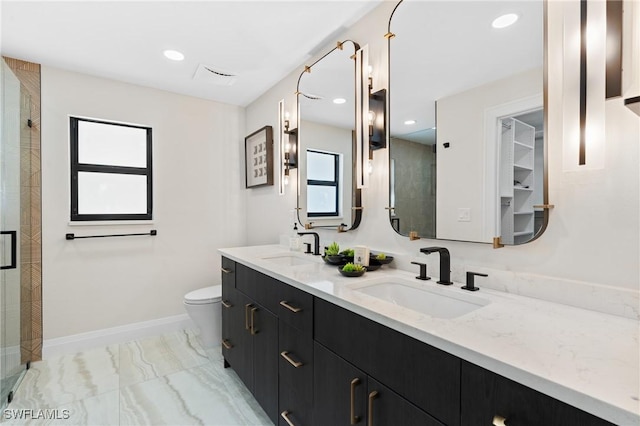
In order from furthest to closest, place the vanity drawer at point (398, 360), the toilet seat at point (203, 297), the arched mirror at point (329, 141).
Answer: the toilet seat at point (203, 297), the arched mirror at point (329, 141), the vanity drawer at point (398, 360)

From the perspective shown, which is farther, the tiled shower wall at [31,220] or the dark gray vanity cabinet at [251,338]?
the tiled shower wall at [31,220]

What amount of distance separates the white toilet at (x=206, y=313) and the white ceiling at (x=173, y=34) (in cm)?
196

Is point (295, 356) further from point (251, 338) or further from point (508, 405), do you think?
point (508, 405)

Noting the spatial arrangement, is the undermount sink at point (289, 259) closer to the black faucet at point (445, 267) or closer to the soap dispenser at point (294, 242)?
the soap dispenser at point (294, 242)

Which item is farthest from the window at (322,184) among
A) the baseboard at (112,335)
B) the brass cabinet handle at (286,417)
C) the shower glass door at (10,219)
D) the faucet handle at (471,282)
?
the shower glass door at (10,219)

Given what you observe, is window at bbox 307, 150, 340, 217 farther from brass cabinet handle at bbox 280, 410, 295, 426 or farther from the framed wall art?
brass cabinet handle at bbox 280, 410, 295, 426

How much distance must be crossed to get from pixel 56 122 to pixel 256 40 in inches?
74.9

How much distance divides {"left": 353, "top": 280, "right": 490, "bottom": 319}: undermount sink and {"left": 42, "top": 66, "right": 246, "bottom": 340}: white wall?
244 centimetres

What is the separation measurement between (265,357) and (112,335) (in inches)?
78.2

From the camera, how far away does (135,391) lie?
2.12 metres

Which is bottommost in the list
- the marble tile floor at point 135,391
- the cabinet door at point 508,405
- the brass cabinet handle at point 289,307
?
the marble tile floor at point 135,391

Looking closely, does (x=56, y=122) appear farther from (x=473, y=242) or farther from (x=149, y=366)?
(x=473, y=242)

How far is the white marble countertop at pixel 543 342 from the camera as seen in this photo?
0.58 metres

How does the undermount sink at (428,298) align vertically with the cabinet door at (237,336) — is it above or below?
above
